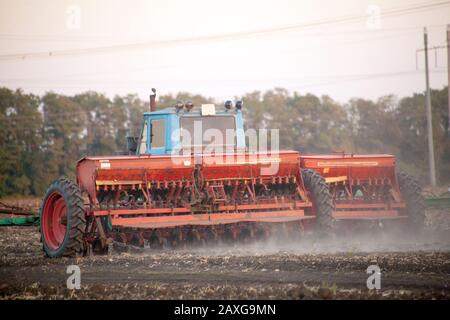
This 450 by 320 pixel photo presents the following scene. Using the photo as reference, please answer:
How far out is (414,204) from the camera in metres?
19.6

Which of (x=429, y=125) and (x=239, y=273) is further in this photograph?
(x=429, y=125)

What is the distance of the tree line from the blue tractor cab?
31334mm

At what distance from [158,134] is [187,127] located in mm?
673

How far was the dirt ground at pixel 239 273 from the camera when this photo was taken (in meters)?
10.6

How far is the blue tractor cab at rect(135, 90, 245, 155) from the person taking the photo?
19266 millimetres

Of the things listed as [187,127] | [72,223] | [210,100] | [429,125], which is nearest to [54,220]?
[72,223]

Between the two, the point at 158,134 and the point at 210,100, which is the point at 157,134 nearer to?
the point at 158,134

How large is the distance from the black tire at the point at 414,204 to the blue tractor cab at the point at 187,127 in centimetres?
390

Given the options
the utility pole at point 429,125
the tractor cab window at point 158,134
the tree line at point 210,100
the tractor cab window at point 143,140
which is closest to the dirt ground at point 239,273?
the tractor cab window at point 158,134

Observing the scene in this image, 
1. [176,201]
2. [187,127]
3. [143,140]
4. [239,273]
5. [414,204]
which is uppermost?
[187,127]

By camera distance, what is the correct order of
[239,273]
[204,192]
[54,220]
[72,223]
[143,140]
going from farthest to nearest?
[143,140] → [204,192] → [54,220] → [72,223] → [239,273]

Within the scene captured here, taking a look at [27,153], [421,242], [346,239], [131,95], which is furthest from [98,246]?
[131,95]

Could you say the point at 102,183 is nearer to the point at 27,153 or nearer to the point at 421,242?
the point at 421,242

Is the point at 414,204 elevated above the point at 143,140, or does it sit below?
below
